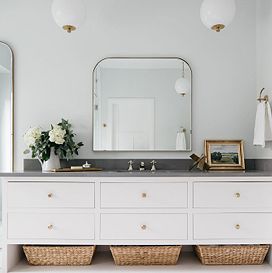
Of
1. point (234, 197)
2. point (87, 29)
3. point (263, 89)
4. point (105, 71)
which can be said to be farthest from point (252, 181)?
point (87, 29)

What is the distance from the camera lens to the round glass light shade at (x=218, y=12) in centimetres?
266

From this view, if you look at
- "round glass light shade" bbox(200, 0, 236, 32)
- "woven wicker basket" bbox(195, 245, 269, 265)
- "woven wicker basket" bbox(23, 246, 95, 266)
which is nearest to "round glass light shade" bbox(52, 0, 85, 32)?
"round glass light shade" bbox(200, 0, 236, 32)

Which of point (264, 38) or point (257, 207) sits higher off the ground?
point (264, 38)

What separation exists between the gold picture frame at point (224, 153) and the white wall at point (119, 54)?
0.07m

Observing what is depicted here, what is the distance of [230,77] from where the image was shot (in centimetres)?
312

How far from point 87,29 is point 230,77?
1.31 meters

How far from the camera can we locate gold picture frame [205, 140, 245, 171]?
10.0 feet

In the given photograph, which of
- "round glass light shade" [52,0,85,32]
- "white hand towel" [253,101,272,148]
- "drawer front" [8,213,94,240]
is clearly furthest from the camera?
"white hand towel" [253,101,272,148]

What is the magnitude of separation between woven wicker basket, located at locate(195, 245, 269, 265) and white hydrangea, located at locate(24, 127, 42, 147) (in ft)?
5.04

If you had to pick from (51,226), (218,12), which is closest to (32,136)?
(51,226)

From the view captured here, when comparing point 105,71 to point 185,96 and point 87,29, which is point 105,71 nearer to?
point 87,29

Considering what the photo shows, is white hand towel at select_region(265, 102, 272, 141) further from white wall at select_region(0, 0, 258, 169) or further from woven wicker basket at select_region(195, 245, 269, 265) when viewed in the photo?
woven wicker basket at select_region(195, 245, 269, 265)

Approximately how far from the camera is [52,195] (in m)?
2.59

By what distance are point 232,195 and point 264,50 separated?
1260 millimetres
